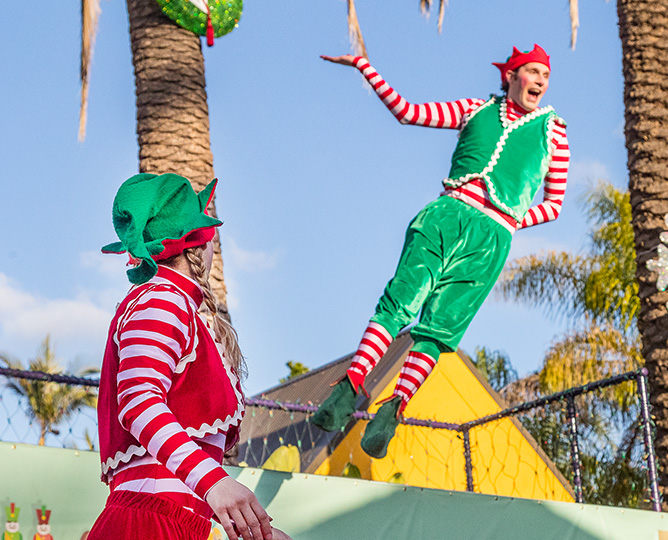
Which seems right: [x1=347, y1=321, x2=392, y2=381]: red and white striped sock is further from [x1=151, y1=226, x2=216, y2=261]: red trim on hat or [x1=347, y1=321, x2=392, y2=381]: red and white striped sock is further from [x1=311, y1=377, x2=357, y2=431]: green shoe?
[x1=151, y1=226, x2=216, y2=261]: red trim on hat

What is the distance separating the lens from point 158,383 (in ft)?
5.67

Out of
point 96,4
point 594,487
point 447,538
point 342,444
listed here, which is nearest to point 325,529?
point 447,538

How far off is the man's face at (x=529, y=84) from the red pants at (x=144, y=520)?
3.65m

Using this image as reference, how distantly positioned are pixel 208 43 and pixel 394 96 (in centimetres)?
135

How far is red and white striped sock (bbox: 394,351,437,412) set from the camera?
4324 millimetres

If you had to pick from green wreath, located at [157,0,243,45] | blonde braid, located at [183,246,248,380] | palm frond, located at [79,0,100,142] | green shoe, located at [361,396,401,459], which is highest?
palm frond, located at [79,0,100,142]

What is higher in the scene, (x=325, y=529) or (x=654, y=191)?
(x=654, y=191)

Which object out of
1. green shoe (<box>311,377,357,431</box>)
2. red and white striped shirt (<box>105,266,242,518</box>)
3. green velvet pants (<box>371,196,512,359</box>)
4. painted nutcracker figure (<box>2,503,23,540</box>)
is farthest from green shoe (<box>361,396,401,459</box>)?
red and white striped shirt (<box>105,266,242,518</box>)

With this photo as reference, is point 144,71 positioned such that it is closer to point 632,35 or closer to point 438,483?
point 632,35

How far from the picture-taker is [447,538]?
11.8 ft

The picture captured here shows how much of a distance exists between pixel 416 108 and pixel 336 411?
5.85 ft

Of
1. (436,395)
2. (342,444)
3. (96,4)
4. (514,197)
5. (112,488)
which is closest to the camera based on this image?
(112,488)

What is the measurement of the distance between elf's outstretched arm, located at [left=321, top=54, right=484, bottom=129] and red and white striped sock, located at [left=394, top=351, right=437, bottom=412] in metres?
1.31

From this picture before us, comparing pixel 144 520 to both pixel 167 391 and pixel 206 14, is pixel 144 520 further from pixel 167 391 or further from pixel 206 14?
pixel 206 14
